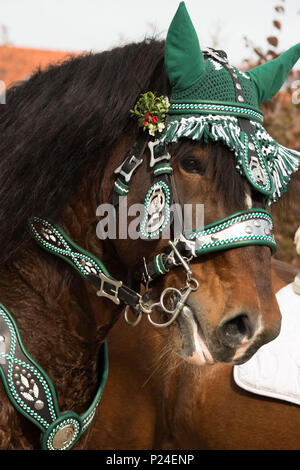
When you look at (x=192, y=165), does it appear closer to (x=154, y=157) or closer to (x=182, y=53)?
(x=154, y=157)

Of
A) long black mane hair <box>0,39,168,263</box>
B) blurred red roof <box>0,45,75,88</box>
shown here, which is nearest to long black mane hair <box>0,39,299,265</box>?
long black mane hair <box>0,39,168,263</box>

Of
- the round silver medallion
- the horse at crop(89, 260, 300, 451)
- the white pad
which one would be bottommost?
the horse at crop(89, 260, 300, 451)

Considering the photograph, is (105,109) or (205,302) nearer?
(205,302)

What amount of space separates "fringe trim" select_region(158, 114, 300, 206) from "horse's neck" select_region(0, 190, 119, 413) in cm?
47

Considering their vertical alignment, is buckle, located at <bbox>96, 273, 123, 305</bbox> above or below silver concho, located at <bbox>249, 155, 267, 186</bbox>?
below

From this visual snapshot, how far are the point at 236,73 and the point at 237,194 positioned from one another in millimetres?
458

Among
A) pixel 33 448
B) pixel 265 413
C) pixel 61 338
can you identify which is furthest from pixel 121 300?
pixel 265 413

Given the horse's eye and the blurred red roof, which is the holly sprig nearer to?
the horse's eye

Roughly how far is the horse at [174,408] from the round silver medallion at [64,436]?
603 millimetres

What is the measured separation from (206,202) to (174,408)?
4.45 feet

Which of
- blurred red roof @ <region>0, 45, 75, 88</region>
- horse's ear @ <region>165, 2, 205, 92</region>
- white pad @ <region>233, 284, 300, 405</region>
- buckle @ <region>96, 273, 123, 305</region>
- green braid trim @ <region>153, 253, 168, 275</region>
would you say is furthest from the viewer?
blurred red roof @ <region>0, 45, 75, 88</region>

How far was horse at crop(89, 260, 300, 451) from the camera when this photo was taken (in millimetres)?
2316
